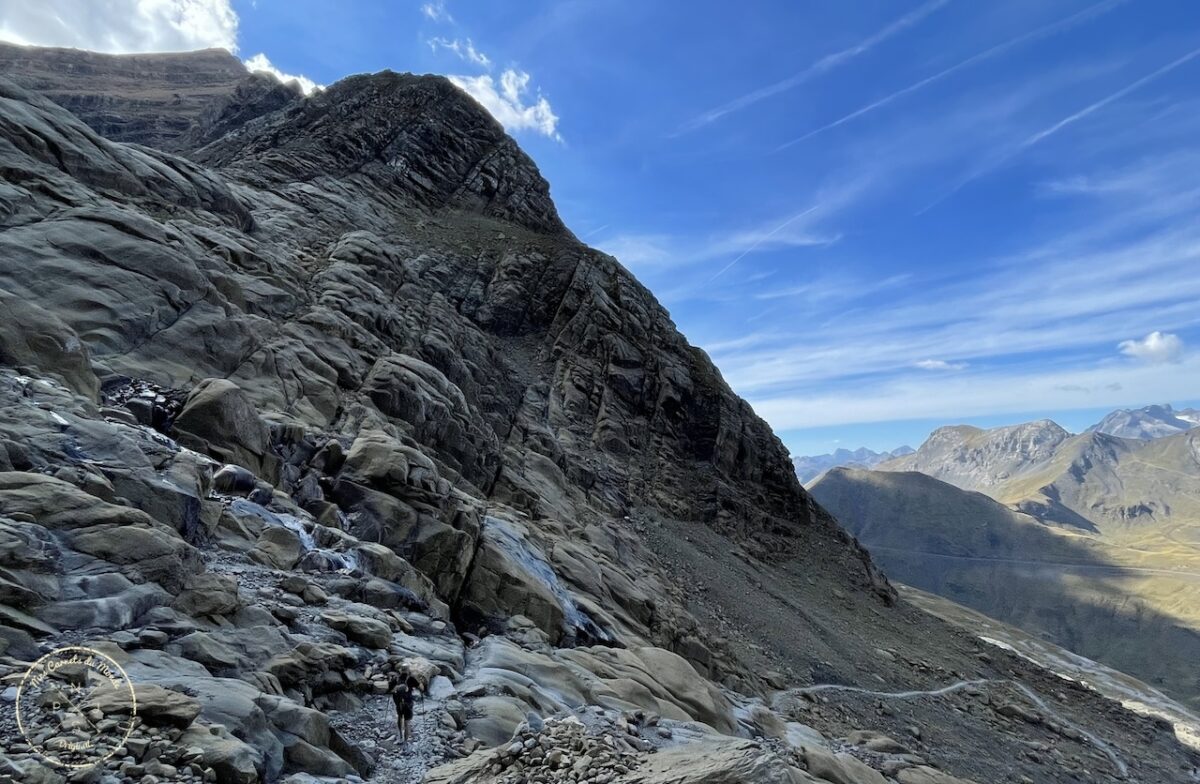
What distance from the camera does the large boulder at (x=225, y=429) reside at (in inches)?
837

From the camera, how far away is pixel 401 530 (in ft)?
77.8

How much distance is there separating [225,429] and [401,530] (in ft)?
23.4

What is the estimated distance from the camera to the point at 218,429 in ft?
70.9

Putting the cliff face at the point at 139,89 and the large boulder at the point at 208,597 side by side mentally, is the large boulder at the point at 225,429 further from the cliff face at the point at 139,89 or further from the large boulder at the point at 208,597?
the cliff face at the point at 139,89

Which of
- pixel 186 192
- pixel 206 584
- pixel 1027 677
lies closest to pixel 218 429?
pixel 206 584

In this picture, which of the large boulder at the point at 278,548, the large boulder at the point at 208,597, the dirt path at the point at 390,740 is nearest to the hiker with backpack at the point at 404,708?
the dirt path at the point at 390,740

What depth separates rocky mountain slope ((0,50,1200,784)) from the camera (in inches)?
459

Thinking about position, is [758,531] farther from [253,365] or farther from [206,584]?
[206,584]

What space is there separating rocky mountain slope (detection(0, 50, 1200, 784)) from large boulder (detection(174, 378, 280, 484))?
0.09 metres

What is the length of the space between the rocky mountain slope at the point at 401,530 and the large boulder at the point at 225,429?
95mm

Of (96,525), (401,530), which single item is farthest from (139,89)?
(96,525)

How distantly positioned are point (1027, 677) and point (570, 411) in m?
52.4

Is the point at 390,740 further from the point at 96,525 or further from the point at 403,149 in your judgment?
the point at 403,149

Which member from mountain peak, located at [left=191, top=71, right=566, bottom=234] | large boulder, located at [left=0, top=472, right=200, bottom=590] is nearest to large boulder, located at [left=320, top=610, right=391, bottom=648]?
large boulder, located at [left=0, top=472, right=200, bottom=590]
